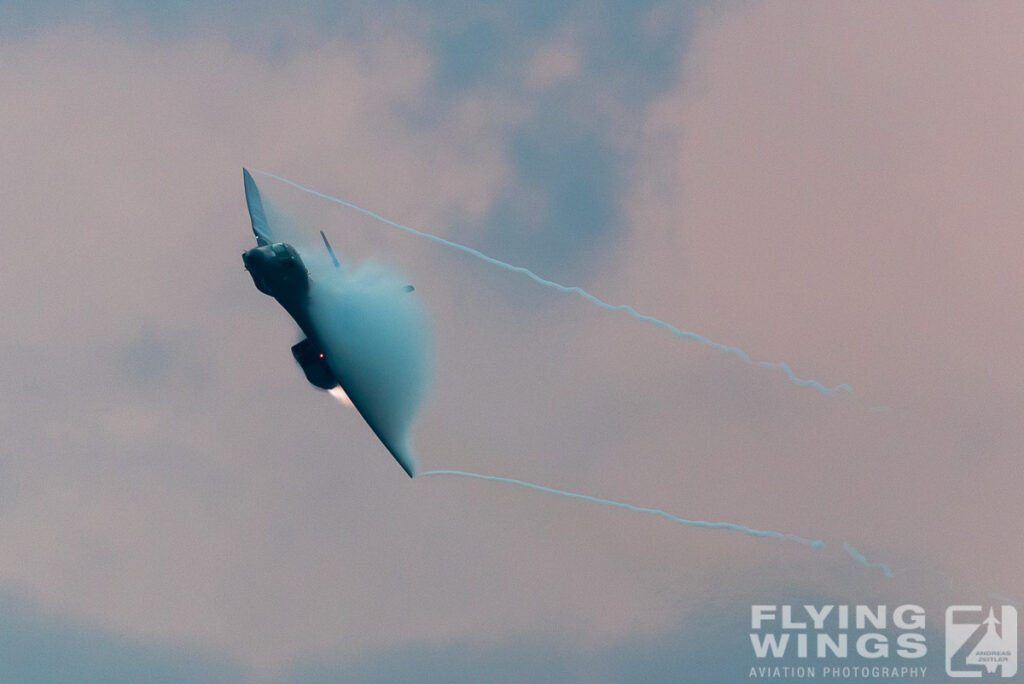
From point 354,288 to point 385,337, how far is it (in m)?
4.20

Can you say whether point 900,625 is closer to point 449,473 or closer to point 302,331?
point 449,473

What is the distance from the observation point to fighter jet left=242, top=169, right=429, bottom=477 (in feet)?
361

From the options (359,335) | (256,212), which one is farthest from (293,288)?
(256,212)

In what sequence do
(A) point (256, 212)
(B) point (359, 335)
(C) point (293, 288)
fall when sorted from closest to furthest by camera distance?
(C) point (293, 288)
(B) point (359, 335)
(A) point (256, 212)

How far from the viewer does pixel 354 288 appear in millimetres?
112438

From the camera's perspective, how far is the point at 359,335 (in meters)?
112

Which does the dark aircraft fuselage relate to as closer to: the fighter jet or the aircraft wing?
the fighter jet

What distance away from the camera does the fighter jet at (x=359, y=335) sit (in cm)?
10994

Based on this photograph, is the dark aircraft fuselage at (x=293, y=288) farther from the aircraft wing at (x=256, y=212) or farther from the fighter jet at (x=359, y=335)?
the aircraft wing at (x=256, y=212)

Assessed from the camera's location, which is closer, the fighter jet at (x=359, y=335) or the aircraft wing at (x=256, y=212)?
the fighter jet at (x=359, y=335)

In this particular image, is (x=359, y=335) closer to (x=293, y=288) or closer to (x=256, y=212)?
(x=293, y=288)

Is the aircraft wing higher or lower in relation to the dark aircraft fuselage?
higher

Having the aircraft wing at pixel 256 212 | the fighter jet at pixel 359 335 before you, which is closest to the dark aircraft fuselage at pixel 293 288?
the fighter jet at pixel 359 335

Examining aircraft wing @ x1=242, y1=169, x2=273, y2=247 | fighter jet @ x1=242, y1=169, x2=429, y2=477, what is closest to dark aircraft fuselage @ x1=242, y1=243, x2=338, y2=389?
fighter jet @ x1=242, y1=169, x2=429, y2=477
